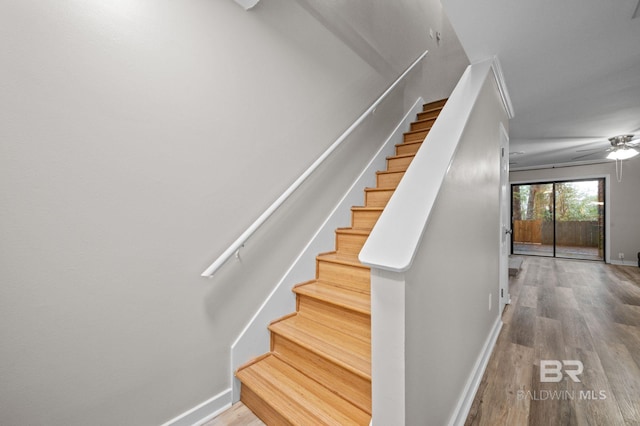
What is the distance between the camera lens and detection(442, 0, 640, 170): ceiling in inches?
57.9

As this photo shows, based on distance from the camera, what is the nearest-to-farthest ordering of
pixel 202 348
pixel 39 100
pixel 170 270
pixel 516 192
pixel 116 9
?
pixel 39 100
pixel 116 9
pixel 170 270
pixel 202 348
pixel 516 192

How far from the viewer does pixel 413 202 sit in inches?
36.6

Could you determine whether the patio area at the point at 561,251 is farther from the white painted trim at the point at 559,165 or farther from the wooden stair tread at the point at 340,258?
the wooden stair tread at the point at 340,258

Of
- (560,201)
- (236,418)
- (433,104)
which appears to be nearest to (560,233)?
(560,201)

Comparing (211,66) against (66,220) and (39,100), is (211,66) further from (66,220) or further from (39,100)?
(66,220)

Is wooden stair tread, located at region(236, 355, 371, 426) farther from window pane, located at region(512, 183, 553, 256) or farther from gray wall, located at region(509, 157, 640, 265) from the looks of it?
window pane, located at region(512, 183, 553, 256)

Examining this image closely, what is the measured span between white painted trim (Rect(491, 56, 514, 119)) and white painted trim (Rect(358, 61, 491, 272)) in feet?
2.94

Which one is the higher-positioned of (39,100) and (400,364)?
(39,100)

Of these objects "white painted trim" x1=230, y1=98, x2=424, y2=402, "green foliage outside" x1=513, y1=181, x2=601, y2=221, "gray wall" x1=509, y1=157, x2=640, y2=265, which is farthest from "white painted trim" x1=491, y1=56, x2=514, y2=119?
"green foliage outside" x1=513, y1=181, x2=601, y2=221

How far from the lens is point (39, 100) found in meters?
0.91

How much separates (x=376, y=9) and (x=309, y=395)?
3.20m

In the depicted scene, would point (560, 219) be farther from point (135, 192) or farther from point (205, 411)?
point (135, 192)

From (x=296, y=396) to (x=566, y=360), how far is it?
2012 mm

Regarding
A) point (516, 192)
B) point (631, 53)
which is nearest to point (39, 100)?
point (631, 53)
